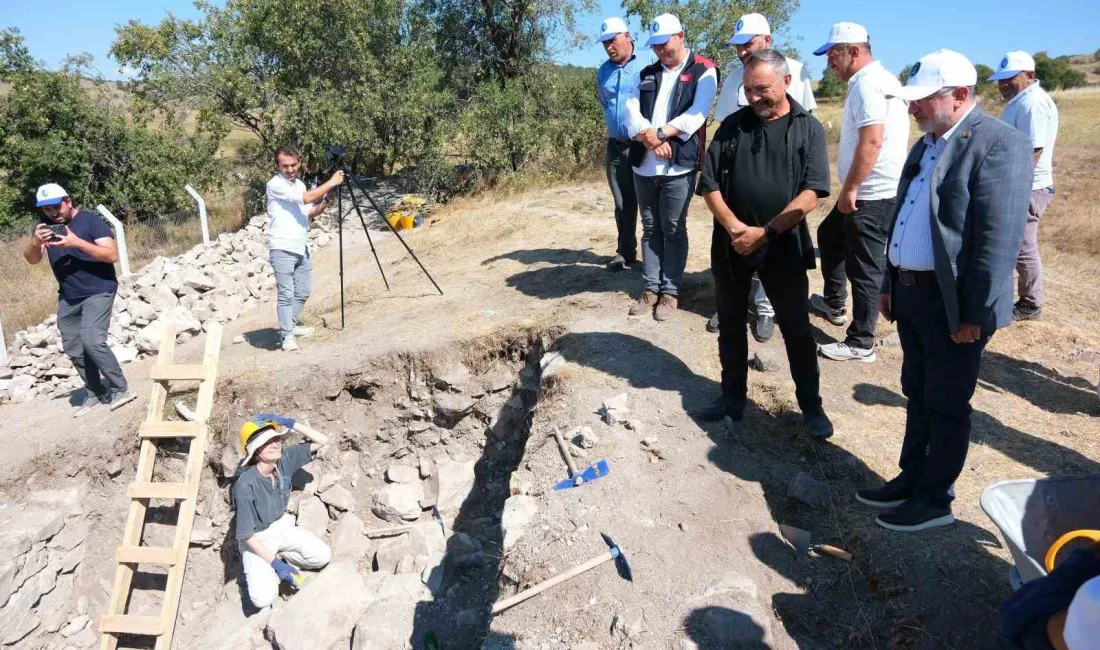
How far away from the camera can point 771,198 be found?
3434 millimetres

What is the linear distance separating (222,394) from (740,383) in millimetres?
4349

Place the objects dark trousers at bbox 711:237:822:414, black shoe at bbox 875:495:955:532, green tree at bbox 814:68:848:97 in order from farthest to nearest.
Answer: green tree at bbox 814:68:848:97 < dark trousers at bbox 711:237:822:414 < black shoe at bbox 875:495:955:532

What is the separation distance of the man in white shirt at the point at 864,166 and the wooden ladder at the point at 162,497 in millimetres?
4719

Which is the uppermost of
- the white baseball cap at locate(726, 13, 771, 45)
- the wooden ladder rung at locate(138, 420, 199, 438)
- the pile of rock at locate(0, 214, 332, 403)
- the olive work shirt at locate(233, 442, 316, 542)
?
the white baseball cap at locate(726, 13, 771, 45)

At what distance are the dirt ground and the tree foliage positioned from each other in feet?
30.2

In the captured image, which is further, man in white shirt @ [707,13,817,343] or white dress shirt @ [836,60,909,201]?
man in white shirt @ [707,13,817,343]

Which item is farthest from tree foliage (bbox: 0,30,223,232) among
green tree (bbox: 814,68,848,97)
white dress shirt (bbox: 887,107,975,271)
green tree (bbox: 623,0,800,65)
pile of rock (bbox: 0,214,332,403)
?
green tree (bbox: 814,68,848,97)

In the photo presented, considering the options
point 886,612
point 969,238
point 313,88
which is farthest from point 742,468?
point 313,88

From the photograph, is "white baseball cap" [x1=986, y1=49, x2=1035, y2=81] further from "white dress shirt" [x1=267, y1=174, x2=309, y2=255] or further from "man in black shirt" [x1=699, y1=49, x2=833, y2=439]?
"white dress shirt" [x1=267, y1=174, x2=309, y2=255]

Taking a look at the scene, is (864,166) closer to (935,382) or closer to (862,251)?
(862,251)

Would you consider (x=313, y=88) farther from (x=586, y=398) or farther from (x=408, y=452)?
(x=586, y=398)

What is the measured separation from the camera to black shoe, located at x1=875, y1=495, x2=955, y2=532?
9.92ft

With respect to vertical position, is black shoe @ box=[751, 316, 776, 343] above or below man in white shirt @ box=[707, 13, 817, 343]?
below

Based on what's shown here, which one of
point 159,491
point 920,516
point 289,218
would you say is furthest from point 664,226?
point 159,491
